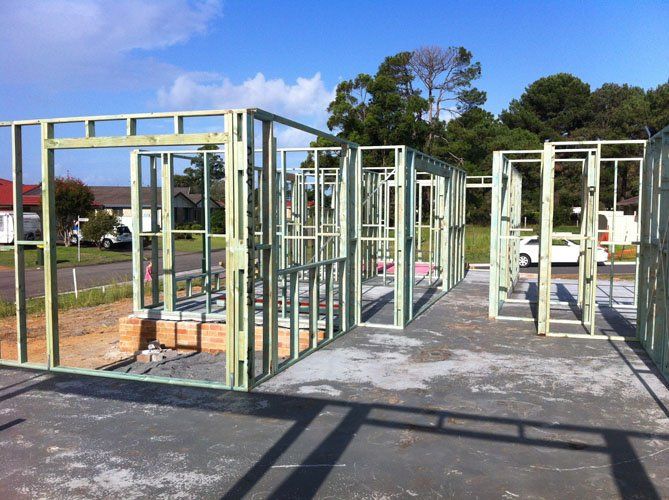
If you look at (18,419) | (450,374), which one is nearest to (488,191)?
(450,374)

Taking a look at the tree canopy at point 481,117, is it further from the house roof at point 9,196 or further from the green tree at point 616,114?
the house roof at point 9,196

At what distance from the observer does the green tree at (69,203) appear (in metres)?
33.2

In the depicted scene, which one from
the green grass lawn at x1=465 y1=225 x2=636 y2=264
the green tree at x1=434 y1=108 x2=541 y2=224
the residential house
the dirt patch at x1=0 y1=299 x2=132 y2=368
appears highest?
the green tree at x1=434 y1=108 x2=541 y2=224

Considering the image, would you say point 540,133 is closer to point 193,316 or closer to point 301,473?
point 193,316

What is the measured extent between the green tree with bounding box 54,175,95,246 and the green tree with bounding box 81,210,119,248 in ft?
11.4

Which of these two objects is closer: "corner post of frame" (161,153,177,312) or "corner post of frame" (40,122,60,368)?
"corner post of frame" (40,122,60,368)

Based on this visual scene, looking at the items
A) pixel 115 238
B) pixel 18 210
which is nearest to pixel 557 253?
pixel 18 210

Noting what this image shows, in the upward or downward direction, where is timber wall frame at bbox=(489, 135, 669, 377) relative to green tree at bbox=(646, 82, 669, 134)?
downward

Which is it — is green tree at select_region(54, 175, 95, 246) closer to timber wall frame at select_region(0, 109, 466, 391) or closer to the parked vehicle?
the parked vehicle

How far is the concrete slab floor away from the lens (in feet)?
12.0

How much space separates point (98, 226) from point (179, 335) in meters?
23.9

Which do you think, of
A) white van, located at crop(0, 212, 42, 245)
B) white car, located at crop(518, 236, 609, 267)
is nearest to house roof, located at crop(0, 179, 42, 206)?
white van, located at crop(0, 212, 42, 245)

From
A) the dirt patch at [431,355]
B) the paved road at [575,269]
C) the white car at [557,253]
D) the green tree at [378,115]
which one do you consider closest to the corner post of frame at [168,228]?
the dirt patch at [431,355]

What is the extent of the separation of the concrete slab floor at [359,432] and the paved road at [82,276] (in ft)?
36.5
